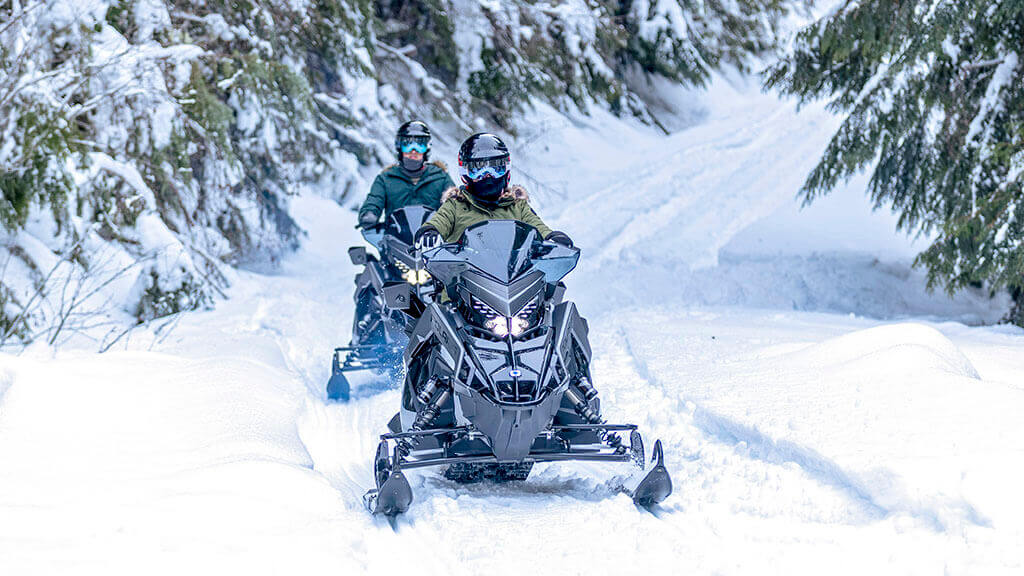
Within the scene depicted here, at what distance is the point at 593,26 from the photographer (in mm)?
20250

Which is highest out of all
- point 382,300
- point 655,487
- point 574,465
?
point 655,487

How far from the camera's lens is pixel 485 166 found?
5.38 m

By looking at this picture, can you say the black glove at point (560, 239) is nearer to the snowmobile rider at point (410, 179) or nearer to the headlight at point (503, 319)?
the headlight at point (503, 319)

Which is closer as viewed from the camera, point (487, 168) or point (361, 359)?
point (487, 168)

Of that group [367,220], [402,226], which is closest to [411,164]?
[367,220]

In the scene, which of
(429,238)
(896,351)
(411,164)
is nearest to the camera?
(429,238)

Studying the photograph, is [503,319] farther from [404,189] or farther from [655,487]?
[404,189]

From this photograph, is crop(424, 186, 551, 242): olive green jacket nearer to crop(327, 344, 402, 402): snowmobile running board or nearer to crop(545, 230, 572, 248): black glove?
crop(545, 230, 572, 248): black glove

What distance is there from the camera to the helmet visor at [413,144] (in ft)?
26.6

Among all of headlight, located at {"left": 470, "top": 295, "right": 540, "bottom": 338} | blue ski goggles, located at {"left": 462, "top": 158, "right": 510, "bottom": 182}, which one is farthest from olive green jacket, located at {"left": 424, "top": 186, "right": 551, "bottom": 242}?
headlight, located at {"left": 470, "top": 295, "right": 540, "bottom": 338}

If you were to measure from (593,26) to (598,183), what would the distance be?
315 cm

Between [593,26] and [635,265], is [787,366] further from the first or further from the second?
[593,26]

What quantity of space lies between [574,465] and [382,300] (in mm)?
2798

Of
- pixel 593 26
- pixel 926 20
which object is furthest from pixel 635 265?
pixel 593 26
